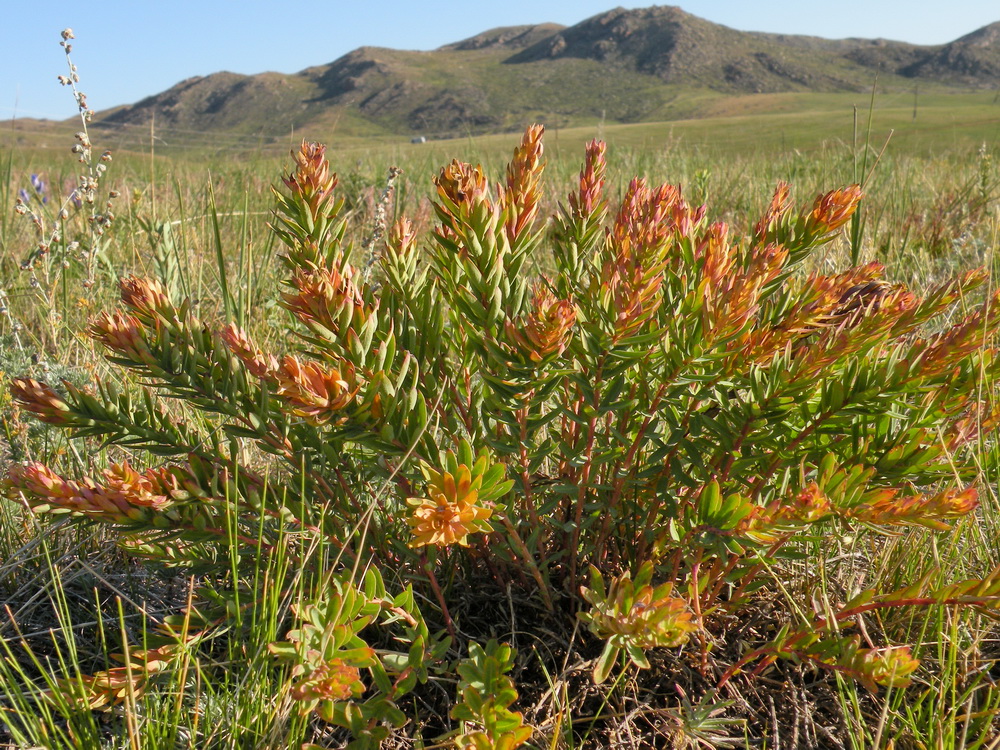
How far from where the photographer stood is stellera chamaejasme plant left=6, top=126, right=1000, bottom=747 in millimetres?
944

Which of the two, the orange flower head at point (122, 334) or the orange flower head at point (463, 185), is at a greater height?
the orange flower head at point (463, 185)

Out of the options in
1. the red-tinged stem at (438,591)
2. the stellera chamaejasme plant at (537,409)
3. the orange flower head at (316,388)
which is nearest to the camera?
the orange flower head at (316,388)

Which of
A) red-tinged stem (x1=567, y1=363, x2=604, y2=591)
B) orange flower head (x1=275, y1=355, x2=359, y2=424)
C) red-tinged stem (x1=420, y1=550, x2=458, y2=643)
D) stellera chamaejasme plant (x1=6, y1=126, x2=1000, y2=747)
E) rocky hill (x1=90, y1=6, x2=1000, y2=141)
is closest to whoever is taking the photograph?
orange flower head (x1=275, y1=355, x2=359, y2=424)

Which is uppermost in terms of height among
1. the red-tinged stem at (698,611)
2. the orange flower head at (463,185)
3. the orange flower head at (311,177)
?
the orange flower head at (311,177)

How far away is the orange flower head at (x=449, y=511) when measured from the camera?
89cm

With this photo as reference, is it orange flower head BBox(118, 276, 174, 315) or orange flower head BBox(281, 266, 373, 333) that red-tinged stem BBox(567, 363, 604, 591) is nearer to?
orange flower head BBox(281, 266, 373, 333)

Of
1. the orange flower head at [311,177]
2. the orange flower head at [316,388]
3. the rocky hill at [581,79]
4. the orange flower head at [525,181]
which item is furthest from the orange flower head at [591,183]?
the rocky hill at [581,79]

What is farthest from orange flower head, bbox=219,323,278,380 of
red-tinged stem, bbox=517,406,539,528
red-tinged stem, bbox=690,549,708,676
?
red-tinged stem, bbox=690,549,708,676

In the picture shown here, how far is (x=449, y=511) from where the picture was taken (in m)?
0.90

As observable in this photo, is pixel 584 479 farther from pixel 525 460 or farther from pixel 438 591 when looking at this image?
pixel 438 591

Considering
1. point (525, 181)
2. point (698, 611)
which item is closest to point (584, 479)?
point (698, 611)

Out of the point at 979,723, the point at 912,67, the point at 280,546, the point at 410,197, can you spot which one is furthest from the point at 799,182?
the point at 912,67

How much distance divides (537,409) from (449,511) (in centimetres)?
43

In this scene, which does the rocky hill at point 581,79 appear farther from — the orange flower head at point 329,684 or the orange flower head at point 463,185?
the orange flower head at point 329,684
